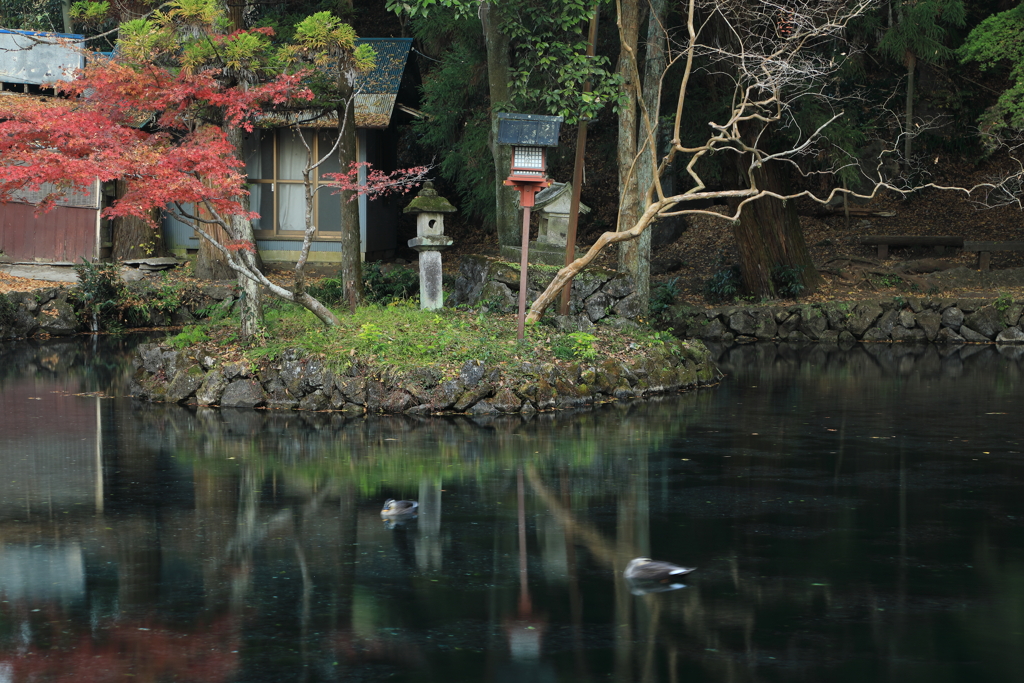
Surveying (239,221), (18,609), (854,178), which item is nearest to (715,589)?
(18,609)

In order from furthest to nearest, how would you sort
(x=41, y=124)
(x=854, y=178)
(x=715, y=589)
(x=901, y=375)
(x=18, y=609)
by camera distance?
(x=854, y=178)
(x=901, y=375)
(x=41, y=124)
(x=715, y=589)
(x=18, y=609)

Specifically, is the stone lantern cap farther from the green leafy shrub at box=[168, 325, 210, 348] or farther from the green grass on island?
the green leafy shrub at box=[168, 325, 210, 348]

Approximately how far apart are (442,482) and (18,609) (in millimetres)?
3807

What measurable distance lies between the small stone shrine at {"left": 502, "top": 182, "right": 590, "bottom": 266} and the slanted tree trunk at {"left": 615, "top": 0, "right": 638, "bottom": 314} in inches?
38.2

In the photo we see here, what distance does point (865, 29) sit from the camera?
840 inches

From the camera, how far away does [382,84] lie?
76.5 ft

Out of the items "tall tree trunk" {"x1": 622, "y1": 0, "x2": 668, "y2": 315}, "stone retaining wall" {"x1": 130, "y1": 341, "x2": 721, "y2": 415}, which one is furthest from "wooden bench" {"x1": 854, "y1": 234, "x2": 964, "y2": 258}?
"stone retaining wall" {"x1": 130, "y1": 341, "x2": 721, "y2": 415}

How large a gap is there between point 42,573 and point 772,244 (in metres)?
17.4

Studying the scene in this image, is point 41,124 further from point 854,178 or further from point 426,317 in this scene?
point 854,178

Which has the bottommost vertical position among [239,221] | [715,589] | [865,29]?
[715,589]

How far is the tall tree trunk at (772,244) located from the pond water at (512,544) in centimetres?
882

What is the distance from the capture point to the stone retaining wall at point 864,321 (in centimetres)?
1923

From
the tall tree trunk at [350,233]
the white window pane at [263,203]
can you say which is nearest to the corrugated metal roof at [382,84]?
the white window pane at [263,203]

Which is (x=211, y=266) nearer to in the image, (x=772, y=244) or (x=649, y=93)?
(x=649, y=93)
